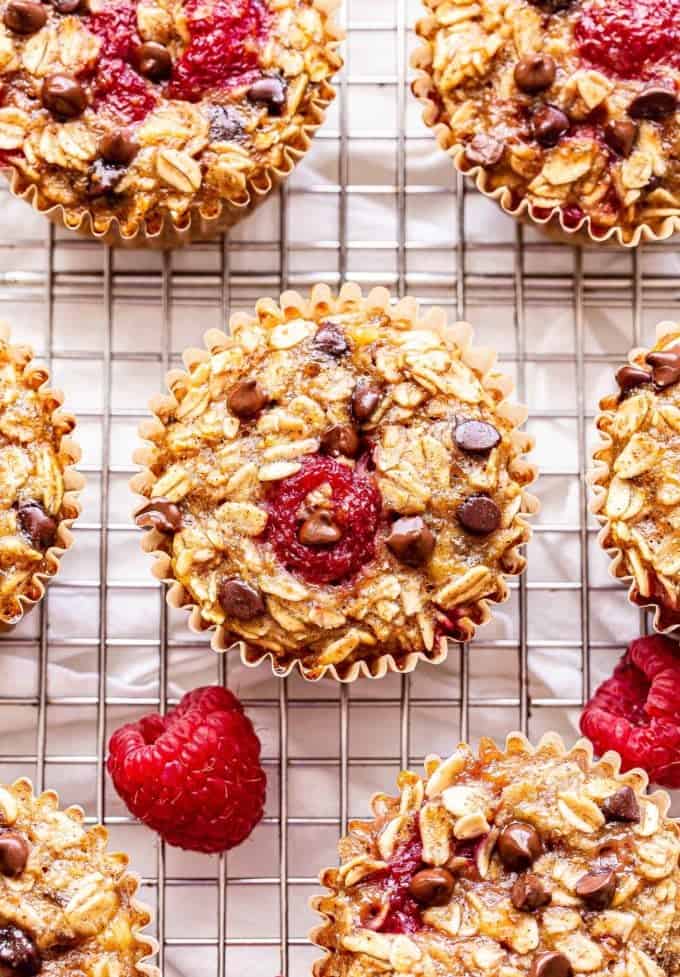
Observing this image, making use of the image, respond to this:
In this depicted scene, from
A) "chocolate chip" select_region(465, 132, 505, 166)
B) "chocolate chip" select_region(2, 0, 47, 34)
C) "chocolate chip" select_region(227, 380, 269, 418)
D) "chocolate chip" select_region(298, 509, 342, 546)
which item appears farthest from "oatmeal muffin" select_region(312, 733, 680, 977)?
"chocolate chip" select_region(2, 0, 47, 34)

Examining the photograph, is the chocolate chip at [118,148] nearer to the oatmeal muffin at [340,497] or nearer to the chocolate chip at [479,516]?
the oatmeal muffin at [340,497]

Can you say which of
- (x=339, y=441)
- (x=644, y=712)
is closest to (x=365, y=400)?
(x=339, y=441)

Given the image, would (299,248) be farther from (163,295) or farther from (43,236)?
(43,236)

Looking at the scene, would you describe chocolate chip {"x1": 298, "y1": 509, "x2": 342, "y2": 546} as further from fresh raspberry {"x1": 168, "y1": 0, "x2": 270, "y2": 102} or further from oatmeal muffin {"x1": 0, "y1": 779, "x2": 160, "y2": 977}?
fresh raspberry {"x1": 168, "y1": 0, "x2": 270, "y2": 102}

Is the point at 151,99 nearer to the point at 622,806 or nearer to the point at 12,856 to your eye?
the point at 12,856

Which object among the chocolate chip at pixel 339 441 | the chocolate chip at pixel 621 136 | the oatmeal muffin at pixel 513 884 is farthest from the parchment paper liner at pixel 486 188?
the oatmeal muffin at pixel 513 884

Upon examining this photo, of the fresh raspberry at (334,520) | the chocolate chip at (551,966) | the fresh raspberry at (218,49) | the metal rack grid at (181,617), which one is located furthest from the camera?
the metal rack grid at (181,617)
